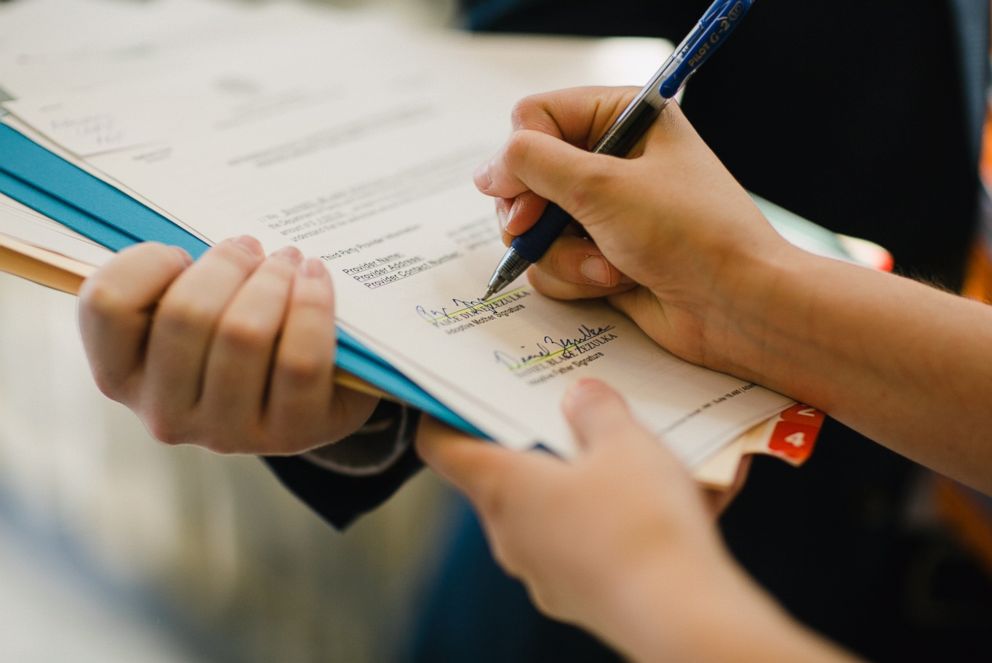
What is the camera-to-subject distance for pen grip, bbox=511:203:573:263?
0.49 metres

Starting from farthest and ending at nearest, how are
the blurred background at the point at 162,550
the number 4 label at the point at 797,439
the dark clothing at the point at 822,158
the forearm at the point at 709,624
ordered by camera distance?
1. the blurred background at the point at 162,550
2. the dark clothing at the point at 822,158
3. the number 4 label at the point at 797,439
4. the forearm at the point at 709,624

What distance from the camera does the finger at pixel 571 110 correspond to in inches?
20.0

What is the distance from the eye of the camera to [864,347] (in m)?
0.46

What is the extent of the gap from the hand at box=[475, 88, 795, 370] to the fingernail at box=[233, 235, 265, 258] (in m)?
0.15

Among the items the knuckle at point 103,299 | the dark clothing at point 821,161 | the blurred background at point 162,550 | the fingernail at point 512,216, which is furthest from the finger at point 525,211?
the blurred background at point 162,550

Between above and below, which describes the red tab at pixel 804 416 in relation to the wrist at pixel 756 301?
below

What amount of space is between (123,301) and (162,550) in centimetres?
101

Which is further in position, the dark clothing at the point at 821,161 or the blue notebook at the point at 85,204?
the dark clothing at the point at 821,161

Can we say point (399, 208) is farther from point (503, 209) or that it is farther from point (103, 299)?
point (103, 299)

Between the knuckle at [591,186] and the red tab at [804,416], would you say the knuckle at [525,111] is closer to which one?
the knuckle at [591,186]

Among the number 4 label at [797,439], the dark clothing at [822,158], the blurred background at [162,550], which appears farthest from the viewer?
the blurred background at [162,550]

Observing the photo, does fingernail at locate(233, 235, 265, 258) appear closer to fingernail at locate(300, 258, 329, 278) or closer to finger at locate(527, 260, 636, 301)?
fingernail at locate(300, 258, 329, 278)
